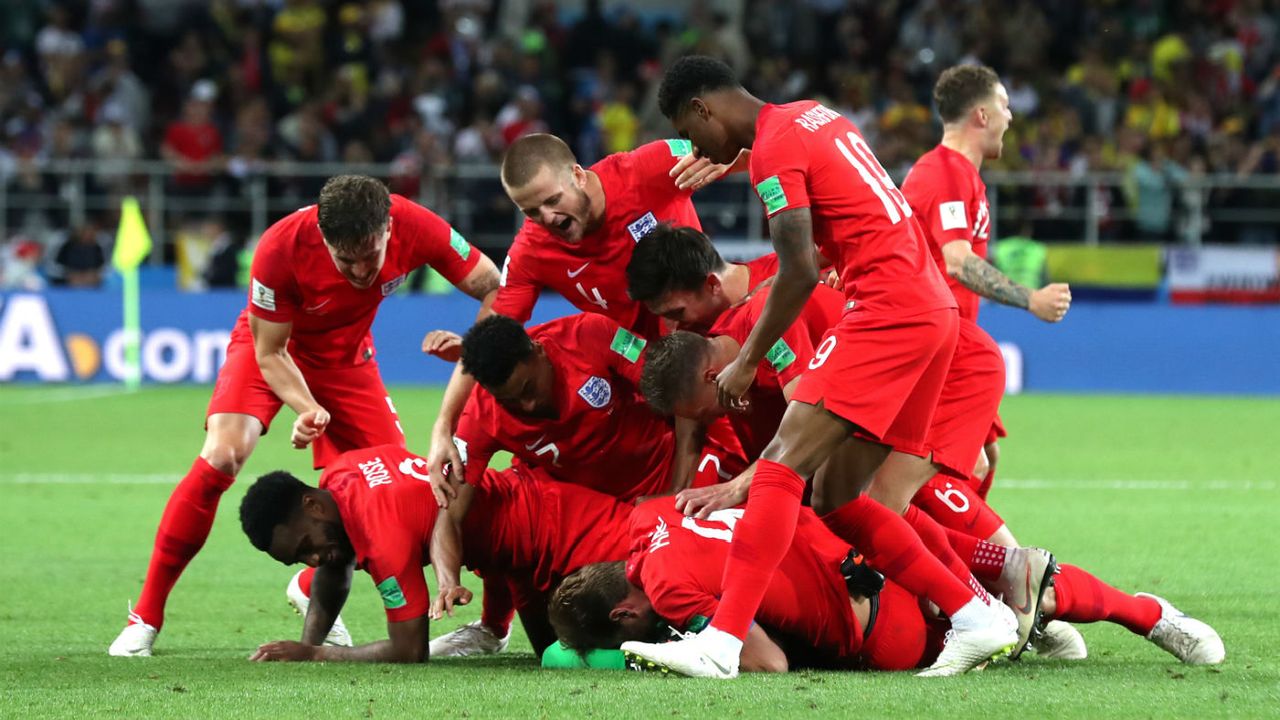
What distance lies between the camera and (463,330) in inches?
695

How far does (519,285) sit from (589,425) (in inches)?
27.2

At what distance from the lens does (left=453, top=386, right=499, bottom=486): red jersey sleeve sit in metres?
6.38

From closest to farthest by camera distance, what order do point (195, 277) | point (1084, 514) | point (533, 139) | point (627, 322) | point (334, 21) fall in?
point (533, 139) < point (627, 322) < point (1084, 514) < point (195, 277) < point (334, 21)

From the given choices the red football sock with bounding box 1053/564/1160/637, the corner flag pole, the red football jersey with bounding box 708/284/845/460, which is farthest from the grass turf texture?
the corner flag pole

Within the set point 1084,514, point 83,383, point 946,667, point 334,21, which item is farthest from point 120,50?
point 946,667

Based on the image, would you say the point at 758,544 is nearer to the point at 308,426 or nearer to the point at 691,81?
the point at 691,81

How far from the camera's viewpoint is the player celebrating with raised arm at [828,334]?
5.30 metres

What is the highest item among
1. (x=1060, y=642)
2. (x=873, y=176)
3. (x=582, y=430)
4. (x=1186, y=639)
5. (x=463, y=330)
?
(x=873, y=176)

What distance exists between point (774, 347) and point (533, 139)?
4.00 feet

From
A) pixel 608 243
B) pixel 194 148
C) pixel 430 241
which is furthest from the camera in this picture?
pixel 194 148

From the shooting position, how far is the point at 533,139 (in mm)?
6367

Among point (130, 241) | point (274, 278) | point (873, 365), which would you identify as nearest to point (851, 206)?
point (873, 365)

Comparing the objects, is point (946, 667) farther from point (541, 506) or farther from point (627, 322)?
point (627, 322)

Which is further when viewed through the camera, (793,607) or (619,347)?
(619,347)
